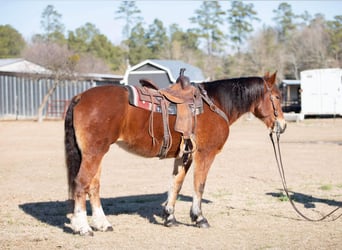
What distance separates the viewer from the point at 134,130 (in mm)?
7168

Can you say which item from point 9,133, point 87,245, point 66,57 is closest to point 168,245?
point 87,245

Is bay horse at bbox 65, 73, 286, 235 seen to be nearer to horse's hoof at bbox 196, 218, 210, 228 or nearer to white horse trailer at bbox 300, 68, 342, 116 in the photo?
horse's hoof at bbox 196, 218, 210, 228

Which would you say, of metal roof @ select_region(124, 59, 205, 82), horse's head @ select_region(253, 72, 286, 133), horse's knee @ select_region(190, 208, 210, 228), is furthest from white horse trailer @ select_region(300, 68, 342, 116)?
horse's knee @ select_region(190, 208, 210, 228)

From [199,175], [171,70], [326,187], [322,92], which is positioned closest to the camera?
[199,175]

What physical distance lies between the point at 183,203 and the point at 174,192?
155 cm

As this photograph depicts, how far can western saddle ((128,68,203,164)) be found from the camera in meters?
7.33

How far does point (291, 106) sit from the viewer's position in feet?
142

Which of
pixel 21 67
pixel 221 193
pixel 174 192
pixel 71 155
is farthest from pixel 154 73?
pixel 71 155

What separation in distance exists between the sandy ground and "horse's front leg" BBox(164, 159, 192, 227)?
0.20 m

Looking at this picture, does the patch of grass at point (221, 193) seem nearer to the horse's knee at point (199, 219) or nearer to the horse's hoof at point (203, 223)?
the horse's knee at point (199, 219)

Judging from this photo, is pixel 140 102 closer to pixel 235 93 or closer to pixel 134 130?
pixel 134 130

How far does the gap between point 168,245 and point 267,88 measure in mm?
3171

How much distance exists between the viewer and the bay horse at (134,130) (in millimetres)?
6879

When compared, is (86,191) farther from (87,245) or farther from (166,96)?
(166,96)
